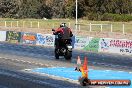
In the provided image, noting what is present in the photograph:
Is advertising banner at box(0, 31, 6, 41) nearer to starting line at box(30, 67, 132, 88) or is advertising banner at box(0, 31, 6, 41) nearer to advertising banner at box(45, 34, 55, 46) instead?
advertising banner at box(45, 34, 55, 46)

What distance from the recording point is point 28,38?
→ 44.8m

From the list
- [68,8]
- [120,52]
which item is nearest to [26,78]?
[120,52]

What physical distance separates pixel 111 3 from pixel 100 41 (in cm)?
6361

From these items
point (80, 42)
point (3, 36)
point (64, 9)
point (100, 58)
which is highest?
point (64, 9)

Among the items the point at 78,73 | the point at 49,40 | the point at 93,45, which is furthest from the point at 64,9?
the point at 78,73

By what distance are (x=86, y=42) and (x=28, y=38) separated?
10.2m

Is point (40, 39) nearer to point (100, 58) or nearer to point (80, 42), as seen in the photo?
point (80, 42)

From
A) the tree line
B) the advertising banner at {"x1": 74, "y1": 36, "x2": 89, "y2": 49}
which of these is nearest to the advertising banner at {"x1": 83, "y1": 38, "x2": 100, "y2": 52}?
the advertising banner at {"x1": 74, "y1": 36, "x2": 89, "y2": 49}

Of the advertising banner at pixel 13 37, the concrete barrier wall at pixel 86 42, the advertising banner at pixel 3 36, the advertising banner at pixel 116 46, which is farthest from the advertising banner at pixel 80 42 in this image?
the advertising banner at pixel 3 36

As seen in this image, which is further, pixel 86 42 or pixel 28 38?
pixel 28 38

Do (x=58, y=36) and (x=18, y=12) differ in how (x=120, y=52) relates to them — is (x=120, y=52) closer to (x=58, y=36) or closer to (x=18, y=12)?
(x=58, y=36)

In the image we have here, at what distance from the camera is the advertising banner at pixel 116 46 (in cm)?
3190

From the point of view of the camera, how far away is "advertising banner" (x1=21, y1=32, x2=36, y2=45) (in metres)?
43.8

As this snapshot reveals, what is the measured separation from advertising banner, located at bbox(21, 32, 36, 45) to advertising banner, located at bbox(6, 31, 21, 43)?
0.76 m
